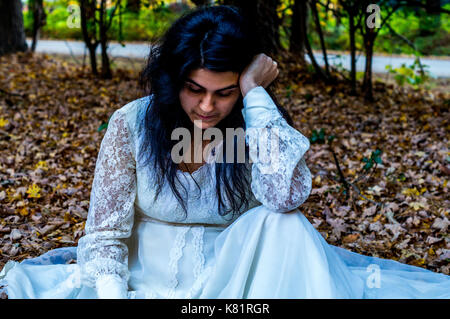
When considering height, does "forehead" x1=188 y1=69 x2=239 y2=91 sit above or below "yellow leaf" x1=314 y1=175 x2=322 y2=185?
above

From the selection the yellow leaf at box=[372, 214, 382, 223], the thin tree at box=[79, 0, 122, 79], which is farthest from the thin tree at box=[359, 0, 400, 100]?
the thin tree at box=[79, 0, 122, 79]

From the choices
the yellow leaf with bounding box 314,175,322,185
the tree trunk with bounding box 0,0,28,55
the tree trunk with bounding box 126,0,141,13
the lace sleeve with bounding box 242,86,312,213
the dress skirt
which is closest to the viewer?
the dress skirt

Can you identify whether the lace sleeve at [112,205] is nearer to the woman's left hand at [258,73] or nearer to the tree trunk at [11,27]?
the woman's left hand at [258,73]

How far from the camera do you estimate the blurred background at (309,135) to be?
133 inches

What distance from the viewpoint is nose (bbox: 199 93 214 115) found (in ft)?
6.26

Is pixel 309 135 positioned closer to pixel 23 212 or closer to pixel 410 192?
pixel 410 192

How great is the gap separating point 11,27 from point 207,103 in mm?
8701

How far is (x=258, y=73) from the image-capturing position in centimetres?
204

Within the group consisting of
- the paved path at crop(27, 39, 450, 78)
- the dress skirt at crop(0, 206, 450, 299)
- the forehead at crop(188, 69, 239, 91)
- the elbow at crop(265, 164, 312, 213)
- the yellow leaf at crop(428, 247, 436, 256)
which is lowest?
the yellow leaf at crop(428, 247, 436, 256)

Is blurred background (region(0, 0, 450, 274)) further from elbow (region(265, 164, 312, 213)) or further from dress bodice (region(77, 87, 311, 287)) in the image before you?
elbow (region(265, 164, 312, 213))

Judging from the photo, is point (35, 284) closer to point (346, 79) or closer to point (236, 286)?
point (236, 286)

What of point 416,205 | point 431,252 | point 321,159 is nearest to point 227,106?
point 431,252

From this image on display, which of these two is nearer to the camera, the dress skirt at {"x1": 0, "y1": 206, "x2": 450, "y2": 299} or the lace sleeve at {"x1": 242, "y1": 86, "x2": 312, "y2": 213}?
the dress skirt at {"x1": 0, "y1": 206, "x2": 450, "y2": 299}
